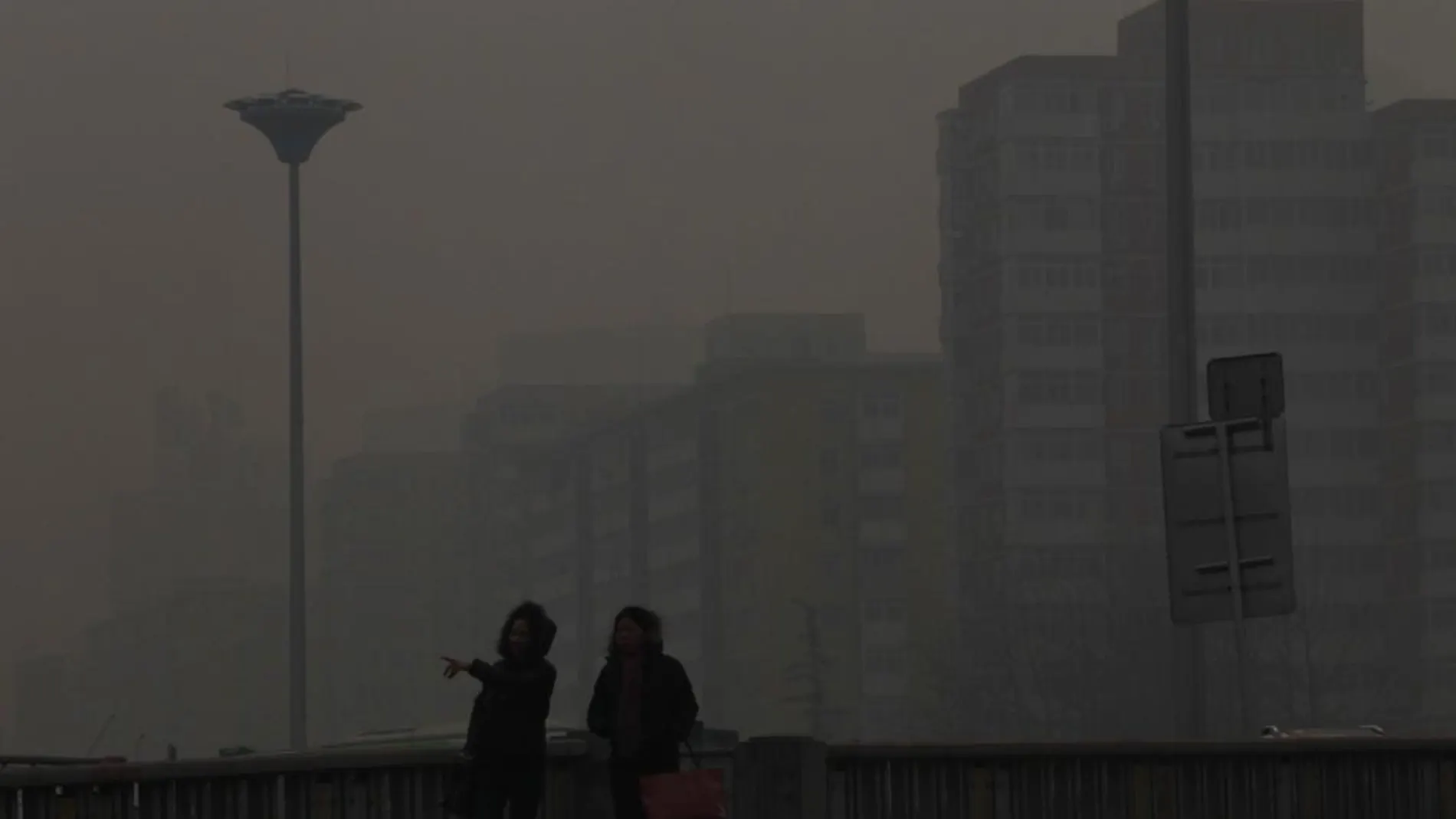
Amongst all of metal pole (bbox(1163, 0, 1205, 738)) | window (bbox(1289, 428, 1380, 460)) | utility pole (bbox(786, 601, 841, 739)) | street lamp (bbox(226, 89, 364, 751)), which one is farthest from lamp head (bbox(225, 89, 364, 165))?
window (bbox(1289, 428, 1380, 460))

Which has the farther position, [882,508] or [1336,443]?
[882,508]

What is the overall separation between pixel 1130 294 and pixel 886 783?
16315cm

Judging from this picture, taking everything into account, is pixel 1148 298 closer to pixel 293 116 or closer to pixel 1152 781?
pixel 293 116

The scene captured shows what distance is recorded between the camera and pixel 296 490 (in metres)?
64.4

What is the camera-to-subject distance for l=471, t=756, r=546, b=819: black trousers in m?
15.8

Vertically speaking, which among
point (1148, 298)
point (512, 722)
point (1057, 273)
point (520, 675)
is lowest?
point (512, 722)

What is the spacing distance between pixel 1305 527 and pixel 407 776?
160 m

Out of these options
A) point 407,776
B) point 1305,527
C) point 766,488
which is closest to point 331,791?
point 407,776

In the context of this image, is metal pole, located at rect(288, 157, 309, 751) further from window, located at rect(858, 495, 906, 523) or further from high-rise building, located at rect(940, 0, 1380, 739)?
window, located at rect(858, 495, 906, 523)

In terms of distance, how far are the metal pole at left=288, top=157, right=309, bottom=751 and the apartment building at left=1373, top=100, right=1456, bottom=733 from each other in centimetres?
11019

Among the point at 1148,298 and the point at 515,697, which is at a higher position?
the point at 1148,298

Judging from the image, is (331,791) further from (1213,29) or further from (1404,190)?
(1213,29)

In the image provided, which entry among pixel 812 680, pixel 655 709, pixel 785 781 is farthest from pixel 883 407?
pixel 655 709

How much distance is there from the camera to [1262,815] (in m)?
17.3
